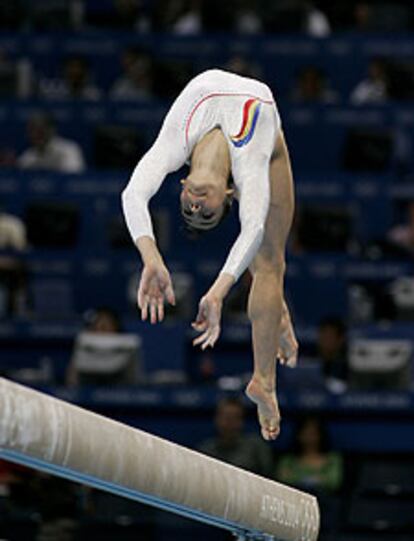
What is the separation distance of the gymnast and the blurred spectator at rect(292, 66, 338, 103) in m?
6.61

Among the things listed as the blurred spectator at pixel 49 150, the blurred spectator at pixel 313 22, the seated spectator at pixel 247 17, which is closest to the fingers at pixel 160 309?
the blurred spectator at pixel 49 150

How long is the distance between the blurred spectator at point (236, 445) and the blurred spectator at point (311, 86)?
162 inches

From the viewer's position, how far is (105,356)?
988cm

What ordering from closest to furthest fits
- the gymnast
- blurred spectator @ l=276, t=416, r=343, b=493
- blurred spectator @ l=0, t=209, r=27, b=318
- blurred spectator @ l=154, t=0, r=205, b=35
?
the gymnast → blurred spectator @ l=276, t=416, r=343, b=493 → blurred spectator @ l=0, t=209, r=27, b=318 → blurred spectator @ l=154, t=0, r=205, b=35

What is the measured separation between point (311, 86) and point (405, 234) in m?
1.73

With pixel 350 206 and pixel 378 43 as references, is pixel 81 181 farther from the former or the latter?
pixel 378 43

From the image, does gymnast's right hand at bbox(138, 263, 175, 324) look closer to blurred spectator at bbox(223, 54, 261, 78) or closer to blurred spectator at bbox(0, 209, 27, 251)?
blurred spectator at bbox(0, 209, 27, 251)

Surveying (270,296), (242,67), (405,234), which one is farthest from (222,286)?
(242,67)

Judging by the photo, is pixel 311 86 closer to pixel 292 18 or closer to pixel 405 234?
pixel 292 18

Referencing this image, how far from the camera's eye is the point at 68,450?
3.78 metres

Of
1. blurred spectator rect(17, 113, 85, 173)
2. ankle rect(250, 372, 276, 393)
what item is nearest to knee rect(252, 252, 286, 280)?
ankle rect(250, 372, 276, 393)

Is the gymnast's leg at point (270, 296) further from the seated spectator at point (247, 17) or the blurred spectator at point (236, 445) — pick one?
the seated spectator at point (247, 17)

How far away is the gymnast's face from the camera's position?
5297 millimetres

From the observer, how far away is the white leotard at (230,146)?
210 inches
